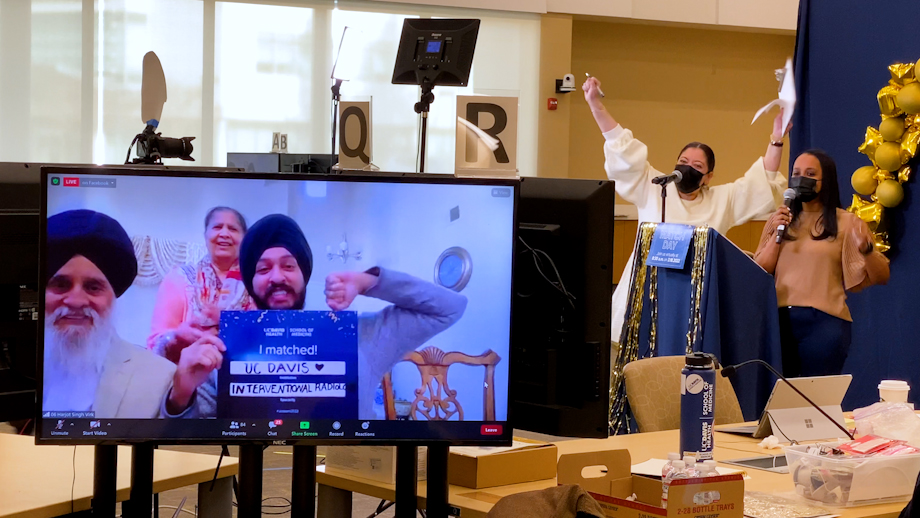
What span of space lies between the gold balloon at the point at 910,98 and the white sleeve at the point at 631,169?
126 cm

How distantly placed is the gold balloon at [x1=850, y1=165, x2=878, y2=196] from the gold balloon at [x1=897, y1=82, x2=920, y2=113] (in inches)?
16.4

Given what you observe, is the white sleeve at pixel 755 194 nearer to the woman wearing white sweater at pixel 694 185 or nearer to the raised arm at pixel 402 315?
the woman wearing white sweater at pixel 694 185

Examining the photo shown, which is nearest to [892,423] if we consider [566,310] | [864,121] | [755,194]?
[566,310]

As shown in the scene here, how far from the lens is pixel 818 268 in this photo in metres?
3.73

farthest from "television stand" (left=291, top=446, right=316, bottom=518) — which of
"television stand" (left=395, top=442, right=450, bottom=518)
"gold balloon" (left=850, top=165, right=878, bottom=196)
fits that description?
"gold balloon" (left=850, top=165, right=878, bottom=196)

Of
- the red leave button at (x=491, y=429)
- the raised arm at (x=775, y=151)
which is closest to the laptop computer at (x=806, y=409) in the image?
the red leave button at (x=491, y=429)

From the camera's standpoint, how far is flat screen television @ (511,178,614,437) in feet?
5.12

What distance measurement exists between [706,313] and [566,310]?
1973 millimetres

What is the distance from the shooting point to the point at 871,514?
1.70 metres

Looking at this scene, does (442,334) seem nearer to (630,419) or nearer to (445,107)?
(630,419)

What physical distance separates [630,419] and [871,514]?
166cm

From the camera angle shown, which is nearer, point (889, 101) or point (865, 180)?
point (889, 101)

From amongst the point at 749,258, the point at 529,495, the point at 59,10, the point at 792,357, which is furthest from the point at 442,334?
the point at 59,10

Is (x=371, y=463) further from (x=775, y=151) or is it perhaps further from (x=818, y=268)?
(x=775, y=151)
